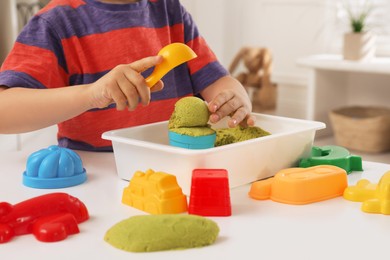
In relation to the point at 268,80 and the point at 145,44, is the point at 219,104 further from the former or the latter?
the point at 268,80

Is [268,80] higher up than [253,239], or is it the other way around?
[253,239]

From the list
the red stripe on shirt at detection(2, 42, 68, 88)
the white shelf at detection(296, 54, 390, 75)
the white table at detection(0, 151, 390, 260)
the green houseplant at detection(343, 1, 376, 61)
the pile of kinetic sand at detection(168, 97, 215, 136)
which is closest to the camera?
the white table at detection(0, 151, 390, 260)

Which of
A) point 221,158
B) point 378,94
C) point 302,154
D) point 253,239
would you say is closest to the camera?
point 253,239

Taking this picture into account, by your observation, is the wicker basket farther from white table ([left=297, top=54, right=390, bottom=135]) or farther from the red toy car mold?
the red toy car mold

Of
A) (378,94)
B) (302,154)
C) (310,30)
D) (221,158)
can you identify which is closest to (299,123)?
(302,154)

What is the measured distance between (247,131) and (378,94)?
1932 millimetres

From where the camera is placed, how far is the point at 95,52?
99cm

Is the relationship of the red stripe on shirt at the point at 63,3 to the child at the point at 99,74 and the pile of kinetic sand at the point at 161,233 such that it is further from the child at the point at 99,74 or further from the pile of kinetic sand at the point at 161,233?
the pile of kinetic sand at the point at 161,233

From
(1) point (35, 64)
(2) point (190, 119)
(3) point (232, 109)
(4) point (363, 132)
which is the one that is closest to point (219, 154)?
(2) point (190, 119)

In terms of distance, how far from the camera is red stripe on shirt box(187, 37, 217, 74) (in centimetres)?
109

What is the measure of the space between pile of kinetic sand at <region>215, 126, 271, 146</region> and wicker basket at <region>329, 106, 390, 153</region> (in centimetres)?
158

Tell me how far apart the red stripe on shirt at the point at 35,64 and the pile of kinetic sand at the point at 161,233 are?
406 millimetres

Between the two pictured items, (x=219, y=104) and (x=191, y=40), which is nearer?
(x=219, y=104)

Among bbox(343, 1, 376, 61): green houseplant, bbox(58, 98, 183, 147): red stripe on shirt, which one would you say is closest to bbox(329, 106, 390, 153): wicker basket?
bbox(343, 1, 376, 61): green houseplant
